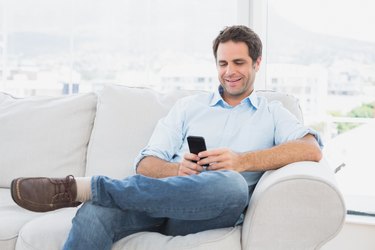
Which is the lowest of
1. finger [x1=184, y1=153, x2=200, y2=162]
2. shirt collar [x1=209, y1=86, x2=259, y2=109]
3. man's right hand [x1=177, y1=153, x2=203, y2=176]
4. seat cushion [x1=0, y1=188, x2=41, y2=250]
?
seat cushion [x1=0, y1=188, x2=41, y2=250]

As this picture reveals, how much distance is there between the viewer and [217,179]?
6.16ft

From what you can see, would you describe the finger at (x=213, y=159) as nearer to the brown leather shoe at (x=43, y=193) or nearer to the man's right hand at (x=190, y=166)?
the man's right hand at (x=190, y=166)

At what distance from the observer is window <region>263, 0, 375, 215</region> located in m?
2.98

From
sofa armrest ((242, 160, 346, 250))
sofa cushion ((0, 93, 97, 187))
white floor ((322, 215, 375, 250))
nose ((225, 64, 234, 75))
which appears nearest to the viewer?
sofa armrest ((242, 160, 346, 250))

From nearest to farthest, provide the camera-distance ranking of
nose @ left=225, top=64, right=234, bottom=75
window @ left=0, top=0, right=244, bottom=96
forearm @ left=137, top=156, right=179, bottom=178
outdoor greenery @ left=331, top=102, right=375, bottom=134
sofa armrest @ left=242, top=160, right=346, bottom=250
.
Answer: sofa armrest @ left=242, top=160, right=346, bottom=250
forearm @ left=137, top=156, right=179, bottom=178
nose @ left=225, top=64, right=234, bottom=75
outdoor greenery @ left=331, top=102, right=375, bottom=134
window @ left=0, top=0, right=244, bottom=96

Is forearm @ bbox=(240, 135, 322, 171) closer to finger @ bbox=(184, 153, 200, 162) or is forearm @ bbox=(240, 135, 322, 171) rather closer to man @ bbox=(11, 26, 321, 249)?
man @ bbox=(11, 26, 321, 249)

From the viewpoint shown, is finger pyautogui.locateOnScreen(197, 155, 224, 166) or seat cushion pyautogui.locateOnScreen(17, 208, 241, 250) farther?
finger pyautogui.locateOnScreen(197, 155, 224, 166)

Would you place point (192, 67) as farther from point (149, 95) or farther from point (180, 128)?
point (180, 128)

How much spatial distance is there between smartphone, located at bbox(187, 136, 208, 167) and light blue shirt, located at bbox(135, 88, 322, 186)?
0.24 metres

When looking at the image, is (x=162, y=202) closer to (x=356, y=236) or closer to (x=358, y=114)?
(x=356, y=236)

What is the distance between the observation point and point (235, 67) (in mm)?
2434

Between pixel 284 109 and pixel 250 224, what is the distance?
0.74m

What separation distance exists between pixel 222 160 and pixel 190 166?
133mm

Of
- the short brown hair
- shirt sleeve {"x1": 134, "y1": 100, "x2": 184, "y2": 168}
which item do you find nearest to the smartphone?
shirt sleeve {"x1": 134, "y1": 100, "x2": 184, "y2": 168}
